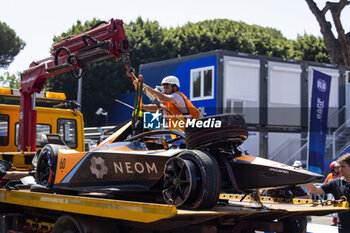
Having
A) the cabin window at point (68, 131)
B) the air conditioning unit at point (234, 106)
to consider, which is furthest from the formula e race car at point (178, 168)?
the air conditioning unit at point (234, 106)

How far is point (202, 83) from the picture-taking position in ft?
68.3

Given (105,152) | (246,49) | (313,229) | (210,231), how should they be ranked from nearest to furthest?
1. (210,231)
2. (105,152)
3. (313,229)
4. (246,49)

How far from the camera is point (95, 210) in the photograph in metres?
5.38

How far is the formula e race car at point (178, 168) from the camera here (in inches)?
204

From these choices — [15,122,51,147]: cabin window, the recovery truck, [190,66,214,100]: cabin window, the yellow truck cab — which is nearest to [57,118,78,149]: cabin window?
the yellow truck cab

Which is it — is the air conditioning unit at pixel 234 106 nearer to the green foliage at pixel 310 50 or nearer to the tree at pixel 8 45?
the green foliage at pixel 310 50

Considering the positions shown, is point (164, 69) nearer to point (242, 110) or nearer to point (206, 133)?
point (242, 110)

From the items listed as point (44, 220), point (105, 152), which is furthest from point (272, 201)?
point (44, 220)

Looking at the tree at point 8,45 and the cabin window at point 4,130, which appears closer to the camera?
the cabin window at point 4,130

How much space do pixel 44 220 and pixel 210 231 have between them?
326cm

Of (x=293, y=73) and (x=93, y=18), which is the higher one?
(x=93, y=18)

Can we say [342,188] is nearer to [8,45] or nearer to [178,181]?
[178,181]

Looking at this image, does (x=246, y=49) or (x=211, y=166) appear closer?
(x=211, y=166)

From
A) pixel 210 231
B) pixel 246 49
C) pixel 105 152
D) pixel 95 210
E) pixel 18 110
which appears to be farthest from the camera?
pixel 246 49
